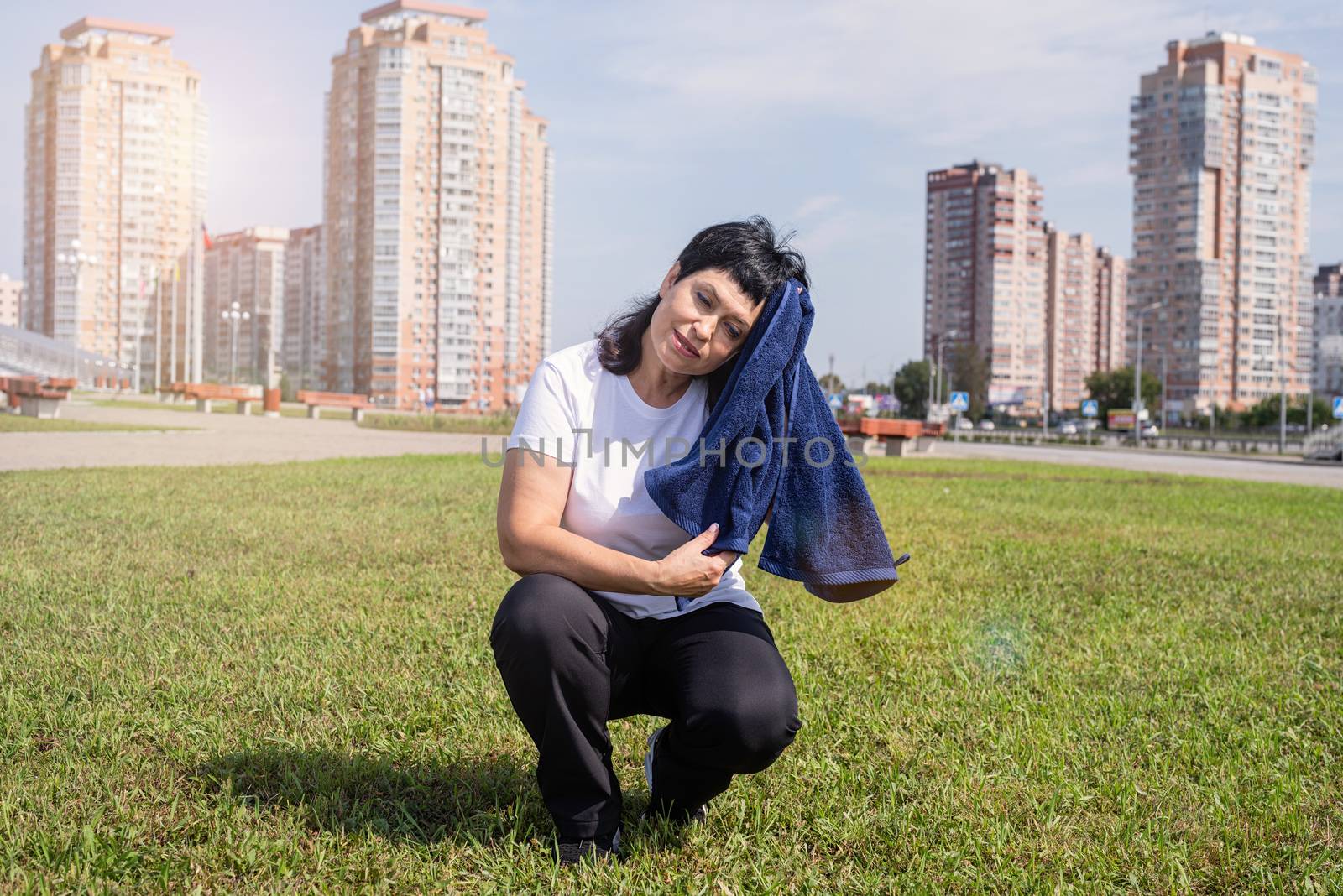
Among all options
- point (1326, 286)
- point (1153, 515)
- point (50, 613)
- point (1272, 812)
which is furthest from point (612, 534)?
point (1326, 286)

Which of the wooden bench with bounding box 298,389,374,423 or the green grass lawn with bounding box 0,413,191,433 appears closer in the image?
the green grass lawn with bounding box 0,413,191,433

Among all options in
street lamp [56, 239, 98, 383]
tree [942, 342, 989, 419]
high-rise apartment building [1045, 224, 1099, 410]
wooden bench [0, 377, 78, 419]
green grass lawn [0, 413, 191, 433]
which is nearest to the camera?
green grass lawn [0, 413, 191, 433]

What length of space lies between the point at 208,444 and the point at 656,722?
13.2 meters

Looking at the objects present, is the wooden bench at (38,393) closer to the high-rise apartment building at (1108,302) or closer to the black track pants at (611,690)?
the black track pants at (611,690)

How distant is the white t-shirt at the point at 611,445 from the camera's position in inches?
91.0

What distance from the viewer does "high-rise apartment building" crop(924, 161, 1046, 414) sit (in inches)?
3878

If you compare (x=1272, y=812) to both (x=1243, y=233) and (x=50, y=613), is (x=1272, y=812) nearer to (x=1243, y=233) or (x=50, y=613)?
(x=50, y=613)

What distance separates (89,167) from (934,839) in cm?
7707

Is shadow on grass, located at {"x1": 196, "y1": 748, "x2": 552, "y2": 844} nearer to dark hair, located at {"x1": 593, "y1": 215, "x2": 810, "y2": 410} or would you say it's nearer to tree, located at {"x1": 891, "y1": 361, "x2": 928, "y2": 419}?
dark hair, located at {"x1": 593, "y1": 215, "x2": 810, "y2": 410}

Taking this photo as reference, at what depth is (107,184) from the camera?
69000 mm

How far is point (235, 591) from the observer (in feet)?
15.6

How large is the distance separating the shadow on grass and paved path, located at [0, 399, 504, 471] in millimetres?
6299

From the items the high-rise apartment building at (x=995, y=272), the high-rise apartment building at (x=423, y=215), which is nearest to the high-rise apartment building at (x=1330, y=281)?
the high-rise apartment building at (x=995, y=272)

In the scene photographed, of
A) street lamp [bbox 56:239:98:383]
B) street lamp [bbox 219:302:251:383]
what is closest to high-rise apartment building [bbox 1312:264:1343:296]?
street lamp [bbox 219:302:251:383]
